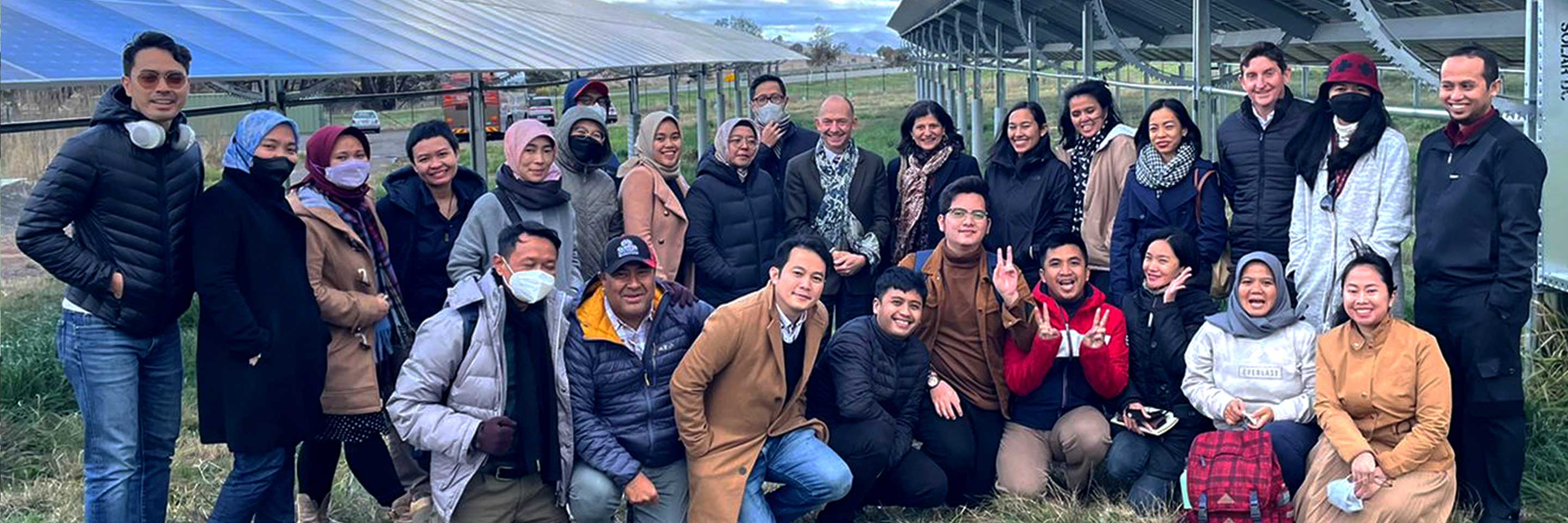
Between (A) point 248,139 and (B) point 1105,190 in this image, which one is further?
(B) point 1105,190

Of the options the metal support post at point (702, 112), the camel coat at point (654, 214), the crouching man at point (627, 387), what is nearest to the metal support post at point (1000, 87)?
the metal support post at point (702, 112)

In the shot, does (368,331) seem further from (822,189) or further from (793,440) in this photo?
(822,189)

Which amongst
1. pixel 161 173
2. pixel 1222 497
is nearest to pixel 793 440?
pixel 1222 497

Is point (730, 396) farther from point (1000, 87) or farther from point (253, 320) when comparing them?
point (1000, 87)

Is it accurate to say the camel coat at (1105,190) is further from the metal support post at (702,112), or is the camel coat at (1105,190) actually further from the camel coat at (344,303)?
the metal support post at (702,112)

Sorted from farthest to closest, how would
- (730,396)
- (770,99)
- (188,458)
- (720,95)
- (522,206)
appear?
(720,95) < (770,99) < (188,458) < (522,206) < (730,396)

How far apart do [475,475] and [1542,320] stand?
3.84 meters

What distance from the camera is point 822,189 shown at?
539 centimetres

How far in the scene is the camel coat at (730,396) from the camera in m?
4.10

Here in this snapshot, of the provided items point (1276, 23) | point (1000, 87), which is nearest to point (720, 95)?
point (1000, 87)

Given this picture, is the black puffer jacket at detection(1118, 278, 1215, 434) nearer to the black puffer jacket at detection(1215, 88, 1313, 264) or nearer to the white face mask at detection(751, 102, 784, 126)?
the black puffer jacket at detection(1215, 88, 1313, 264)

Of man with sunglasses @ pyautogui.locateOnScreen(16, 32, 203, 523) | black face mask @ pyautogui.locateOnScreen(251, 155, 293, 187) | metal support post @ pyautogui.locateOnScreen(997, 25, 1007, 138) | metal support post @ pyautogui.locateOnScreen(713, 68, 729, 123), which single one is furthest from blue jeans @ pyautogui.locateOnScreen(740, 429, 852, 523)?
metal support post @ pyautogui.locateOnScreen(713, 68, 729, 123)

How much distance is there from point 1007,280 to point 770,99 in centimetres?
216

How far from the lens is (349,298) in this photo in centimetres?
405
